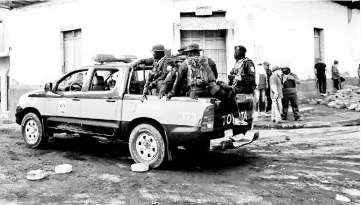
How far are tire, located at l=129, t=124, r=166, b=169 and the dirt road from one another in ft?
0.76

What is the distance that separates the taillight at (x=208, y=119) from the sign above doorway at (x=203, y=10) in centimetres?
868

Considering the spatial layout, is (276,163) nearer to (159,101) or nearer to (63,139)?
(159,101)

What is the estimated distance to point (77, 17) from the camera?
1469cm

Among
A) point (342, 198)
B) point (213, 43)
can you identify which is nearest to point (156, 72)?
point (342, 198)

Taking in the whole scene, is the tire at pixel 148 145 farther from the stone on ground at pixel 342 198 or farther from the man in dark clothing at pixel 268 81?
the man in dark clothing at pixel 268 81

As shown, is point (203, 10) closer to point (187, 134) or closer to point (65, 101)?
point (65, 101)

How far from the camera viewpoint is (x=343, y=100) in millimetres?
15469

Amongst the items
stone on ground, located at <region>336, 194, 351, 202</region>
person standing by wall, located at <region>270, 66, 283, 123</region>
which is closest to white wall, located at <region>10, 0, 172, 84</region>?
person standing by wall, located at <region>270, 66, 283, 123</region>

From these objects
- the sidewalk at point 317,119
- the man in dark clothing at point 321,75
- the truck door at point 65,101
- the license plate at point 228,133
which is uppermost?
the man in dark clothing at point 321,75

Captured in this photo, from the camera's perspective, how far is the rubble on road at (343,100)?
1451cm

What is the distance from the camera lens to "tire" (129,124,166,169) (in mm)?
5961

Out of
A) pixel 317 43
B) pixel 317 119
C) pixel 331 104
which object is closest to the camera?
pixel 317 119

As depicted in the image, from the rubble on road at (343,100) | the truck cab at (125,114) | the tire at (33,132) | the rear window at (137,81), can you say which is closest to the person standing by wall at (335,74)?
the rubble on road at (343,100)

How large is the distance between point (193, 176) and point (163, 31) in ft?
29.0
